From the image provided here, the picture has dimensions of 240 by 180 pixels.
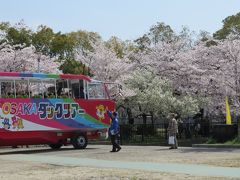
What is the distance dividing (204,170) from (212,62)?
27825 mm

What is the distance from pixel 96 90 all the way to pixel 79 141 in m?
3.09

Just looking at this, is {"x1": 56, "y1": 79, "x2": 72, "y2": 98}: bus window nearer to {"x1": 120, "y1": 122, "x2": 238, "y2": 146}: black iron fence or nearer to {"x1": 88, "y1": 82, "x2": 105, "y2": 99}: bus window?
{"x1": 88, "y1": 82, "x2": 105, "y2": 99}: bus window

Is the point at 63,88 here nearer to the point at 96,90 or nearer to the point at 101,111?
the point at 96,90

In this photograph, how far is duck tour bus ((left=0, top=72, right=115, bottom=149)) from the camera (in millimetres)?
A: 26391

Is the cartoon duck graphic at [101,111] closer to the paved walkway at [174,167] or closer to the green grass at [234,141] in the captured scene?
the green grass at [234,141]

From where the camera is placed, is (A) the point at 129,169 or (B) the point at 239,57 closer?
(A) the point at 129,169

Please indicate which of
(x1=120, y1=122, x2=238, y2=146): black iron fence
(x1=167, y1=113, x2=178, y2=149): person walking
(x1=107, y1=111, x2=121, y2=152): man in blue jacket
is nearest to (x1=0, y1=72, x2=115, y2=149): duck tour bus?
(x1=107, y1=111, x2=121, y2=152): man in blue jacket

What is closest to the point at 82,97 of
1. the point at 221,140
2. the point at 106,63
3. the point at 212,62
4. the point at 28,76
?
the point at 28,76

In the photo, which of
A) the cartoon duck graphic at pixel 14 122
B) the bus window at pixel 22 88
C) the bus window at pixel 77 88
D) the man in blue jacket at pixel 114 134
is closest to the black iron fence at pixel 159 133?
the bus window at pixel 77 88

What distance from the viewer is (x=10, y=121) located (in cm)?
2627

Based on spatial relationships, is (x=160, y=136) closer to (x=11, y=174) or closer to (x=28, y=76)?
→ (x=28, y=76)

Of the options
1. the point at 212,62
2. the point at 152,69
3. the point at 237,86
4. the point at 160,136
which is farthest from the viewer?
the point at 152,69

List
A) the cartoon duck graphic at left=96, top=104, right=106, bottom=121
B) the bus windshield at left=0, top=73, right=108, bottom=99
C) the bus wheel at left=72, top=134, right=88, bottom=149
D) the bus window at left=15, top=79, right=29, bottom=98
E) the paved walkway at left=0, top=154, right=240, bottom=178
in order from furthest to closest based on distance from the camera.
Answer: the cartoon duck graphic at left=96, top=104, right=106, bottom=121
the bus wheel at left=72, top=134, right=88, bottom=149
the bus window at left=15, top=79, right=29, bottom=98
the bus windshield at left=0, top=73, right=108, bottom=99
the paved walkway at left=0, top=154, right=240, bottom=178

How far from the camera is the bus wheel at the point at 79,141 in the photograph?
28.8 m
